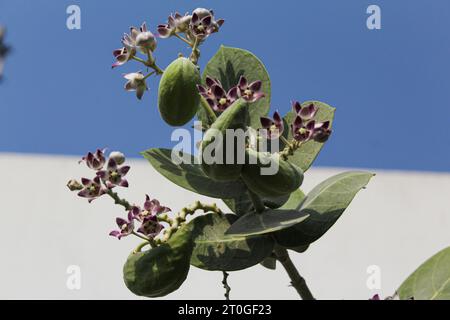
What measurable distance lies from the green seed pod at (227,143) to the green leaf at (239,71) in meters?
0.10

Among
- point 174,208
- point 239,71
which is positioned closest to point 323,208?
point 239,71

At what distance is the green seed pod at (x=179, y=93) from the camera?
58cm

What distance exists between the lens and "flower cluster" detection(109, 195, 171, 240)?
0.60 m

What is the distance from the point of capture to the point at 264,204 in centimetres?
65

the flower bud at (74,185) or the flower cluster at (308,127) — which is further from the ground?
the flower cluster at (308,127)

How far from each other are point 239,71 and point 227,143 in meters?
0.15

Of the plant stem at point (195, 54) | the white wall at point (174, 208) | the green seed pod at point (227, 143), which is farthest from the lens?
the white wall at point (174, 208)

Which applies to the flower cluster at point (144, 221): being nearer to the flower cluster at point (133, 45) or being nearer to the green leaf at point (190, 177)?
the green leaf at point (190, 177)

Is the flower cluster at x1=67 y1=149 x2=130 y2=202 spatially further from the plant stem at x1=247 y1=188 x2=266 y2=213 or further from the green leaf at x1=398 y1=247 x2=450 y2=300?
the green leaf at x1=398 y1=247 x2=450 y2=300

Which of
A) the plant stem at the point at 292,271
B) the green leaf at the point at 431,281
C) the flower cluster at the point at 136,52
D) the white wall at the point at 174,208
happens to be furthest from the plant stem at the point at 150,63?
the white wall at the point at 174,208

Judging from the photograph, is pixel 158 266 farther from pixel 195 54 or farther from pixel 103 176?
pixel 195 54

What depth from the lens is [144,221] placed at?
0.60m
